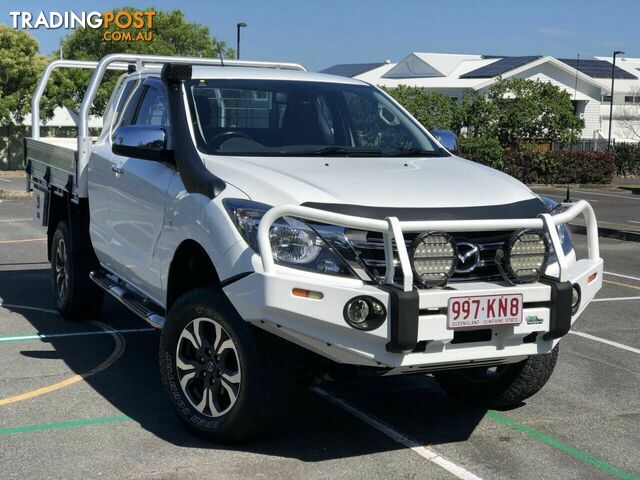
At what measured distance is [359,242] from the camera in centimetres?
442

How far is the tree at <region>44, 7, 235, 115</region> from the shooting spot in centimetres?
3725

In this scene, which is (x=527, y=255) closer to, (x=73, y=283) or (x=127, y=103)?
(x=127, y=103)

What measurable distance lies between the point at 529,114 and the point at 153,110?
2870 cm

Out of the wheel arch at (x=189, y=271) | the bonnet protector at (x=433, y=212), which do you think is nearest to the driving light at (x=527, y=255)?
the bonnet protector at (x=433, y=212)

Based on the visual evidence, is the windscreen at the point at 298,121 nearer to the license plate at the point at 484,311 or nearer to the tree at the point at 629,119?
the license plate at the point at 484,311

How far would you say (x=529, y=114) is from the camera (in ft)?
110

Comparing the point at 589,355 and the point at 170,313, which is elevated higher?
the point at 170,313

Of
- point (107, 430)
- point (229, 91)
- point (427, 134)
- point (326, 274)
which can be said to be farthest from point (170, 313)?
point (427, 134)

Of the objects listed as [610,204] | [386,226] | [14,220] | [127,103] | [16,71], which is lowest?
[610,204]

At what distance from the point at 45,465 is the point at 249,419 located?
40.0 inches

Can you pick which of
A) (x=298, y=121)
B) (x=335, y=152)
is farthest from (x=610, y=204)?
(x=335, y=152)

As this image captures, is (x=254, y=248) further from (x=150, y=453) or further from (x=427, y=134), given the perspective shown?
(x=427, y=134)

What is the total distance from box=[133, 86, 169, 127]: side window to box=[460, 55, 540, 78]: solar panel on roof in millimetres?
46765

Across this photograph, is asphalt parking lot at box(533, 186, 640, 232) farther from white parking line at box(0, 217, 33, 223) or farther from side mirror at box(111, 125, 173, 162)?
side mirror at box(111, 125, 173, 162)
